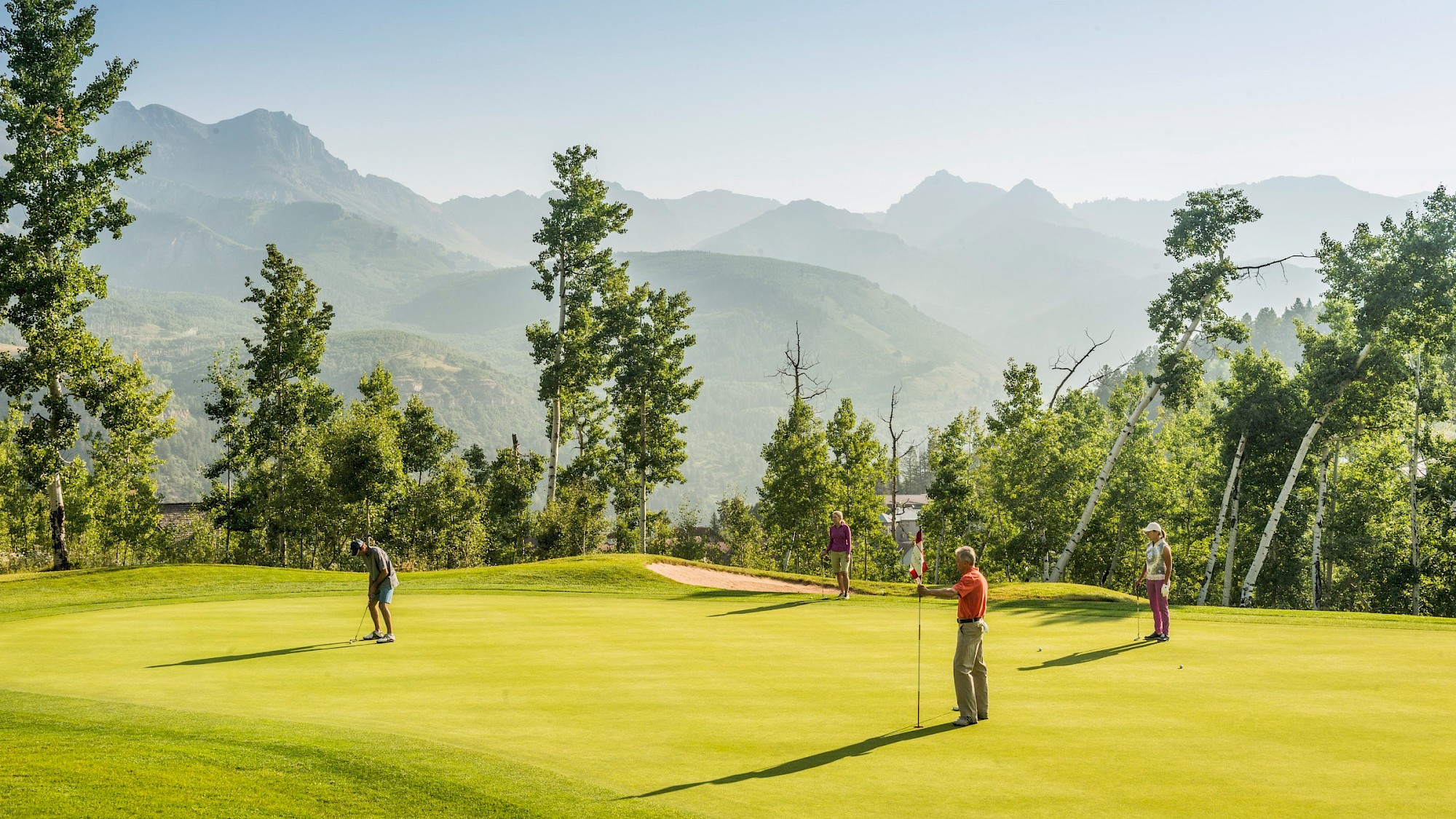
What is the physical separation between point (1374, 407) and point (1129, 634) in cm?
3378

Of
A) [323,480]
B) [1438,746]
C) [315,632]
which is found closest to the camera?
[1438,746]

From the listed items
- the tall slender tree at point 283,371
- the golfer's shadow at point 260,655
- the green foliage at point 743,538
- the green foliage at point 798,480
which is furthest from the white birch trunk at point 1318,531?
the tall slender tree at point 283,371

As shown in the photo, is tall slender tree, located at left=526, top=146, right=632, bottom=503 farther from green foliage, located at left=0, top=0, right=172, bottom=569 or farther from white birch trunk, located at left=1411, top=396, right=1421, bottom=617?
white birch trunk, located at left=1411, top=396, right=1421, bottom=617

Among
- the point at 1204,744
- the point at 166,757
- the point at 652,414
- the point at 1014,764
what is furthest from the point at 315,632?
the point at 652,414

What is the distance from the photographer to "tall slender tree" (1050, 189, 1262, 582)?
46.9 metres

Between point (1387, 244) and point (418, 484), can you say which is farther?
point (418, 484)

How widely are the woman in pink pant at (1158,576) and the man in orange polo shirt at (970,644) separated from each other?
797 cm

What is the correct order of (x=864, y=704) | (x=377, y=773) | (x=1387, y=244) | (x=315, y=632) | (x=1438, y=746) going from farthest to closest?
(x=1387, y=244) → (x=315, y=632) → (x=864, y=704) → (x=1438, y=746) → (x=377, y=773)

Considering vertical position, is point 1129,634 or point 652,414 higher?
point 652,414

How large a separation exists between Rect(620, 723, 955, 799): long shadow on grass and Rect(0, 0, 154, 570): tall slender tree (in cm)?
3670

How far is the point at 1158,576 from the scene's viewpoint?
63.5 feet

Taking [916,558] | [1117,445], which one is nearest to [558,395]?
[1117,445]

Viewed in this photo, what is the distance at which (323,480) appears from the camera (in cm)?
5547

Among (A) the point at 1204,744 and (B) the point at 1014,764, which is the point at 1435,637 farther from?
(B) the point at 1014,764
